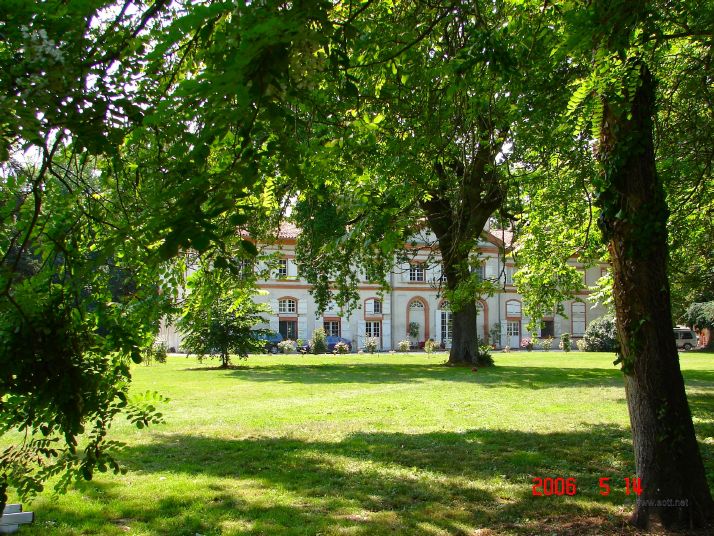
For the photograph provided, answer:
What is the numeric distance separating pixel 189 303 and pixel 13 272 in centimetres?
261

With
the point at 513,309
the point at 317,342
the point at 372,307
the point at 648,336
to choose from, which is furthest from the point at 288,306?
the point at 648,336

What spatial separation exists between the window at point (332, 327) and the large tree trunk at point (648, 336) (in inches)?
1624

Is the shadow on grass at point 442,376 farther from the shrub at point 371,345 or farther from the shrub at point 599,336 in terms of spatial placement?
the shrub at point 599,336

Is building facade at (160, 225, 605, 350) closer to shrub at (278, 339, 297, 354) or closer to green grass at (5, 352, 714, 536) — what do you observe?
shrub at (278, 339, 297, 354)

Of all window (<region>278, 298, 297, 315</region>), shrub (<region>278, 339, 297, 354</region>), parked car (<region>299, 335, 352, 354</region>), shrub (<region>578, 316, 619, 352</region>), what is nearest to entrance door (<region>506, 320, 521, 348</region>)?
shrub (<region>578, 316, 619, 352</region>)

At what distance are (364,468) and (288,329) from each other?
3828 cm

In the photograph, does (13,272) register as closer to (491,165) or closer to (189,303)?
(189,303)

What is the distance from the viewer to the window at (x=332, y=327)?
4584 cm

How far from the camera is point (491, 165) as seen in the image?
603 centimetres

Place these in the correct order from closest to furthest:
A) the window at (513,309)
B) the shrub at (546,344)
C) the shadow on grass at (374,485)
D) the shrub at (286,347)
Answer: the shadow on grass at (374,485)
the shrub at (286,347)
the shrub at (546,344)
the window at (513,309)

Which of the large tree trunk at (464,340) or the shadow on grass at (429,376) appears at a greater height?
the large tree trunk at (464,340)

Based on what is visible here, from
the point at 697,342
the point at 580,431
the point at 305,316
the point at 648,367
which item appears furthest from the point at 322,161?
the point at 697,342

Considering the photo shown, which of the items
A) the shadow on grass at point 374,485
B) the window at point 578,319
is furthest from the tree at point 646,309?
the window at point 578,319

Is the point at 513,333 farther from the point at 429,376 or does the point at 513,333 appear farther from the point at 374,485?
the point at 374,485
